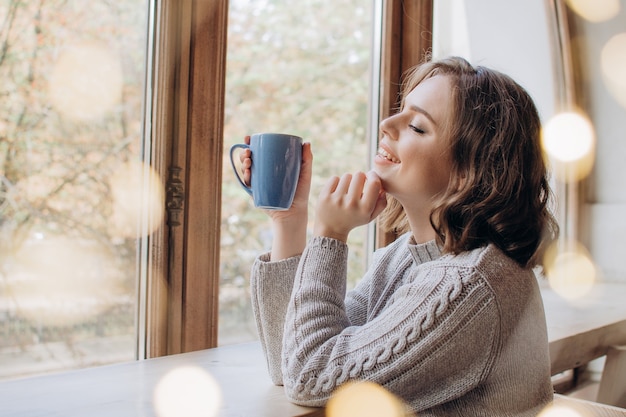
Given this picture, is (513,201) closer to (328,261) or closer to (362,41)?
(328,261)

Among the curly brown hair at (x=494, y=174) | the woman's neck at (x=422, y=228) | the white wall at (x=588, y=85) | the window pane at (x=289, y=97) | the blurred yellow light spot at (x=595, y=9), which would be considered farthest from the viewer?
the blurred yellow light spot at (x=595, y=9)

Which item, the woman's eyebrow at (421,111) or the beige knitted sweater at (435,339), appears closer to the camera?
the beige knitted sweater at (435,339)

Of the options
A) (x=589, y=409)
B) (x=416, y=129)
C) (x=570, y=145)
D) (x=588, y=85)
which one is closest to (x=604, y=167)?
(x=570, y=145)

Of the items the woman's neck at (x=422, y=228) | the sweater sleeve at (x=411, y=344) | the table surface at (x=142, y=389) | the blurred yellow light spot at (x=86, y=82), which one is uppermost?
the blurred yellow light spot at (x=86, y=82)

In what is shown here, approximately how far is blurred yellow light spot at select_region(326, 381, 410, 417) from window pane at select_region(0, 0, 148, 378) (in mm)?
621

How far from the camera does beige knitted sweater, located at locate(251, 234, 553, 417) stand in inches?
34.2

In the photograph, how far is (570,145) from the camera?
10.0 ft

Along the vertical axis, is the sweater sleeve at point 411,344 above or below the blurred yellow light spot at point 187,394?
above

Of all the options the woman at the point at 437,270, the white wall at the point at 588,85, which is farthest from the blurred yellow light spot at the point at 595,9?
the woman at the point at 437,270

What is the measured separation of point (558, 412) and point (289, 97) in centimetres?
108

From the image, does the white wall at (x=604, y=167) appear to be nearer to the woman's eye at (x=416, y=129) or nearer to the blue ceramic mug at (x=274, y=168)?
the woman's eye at (x=416, y=129)

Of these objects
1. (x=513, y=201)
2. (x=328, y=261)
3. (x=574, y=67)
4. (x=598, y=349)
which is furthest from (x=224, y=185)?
(x=574, y=67)

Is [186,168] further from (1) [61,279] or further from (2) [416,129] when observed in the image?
(2) [416,129]

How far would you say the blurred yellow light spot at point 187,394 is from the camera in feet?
2.91
